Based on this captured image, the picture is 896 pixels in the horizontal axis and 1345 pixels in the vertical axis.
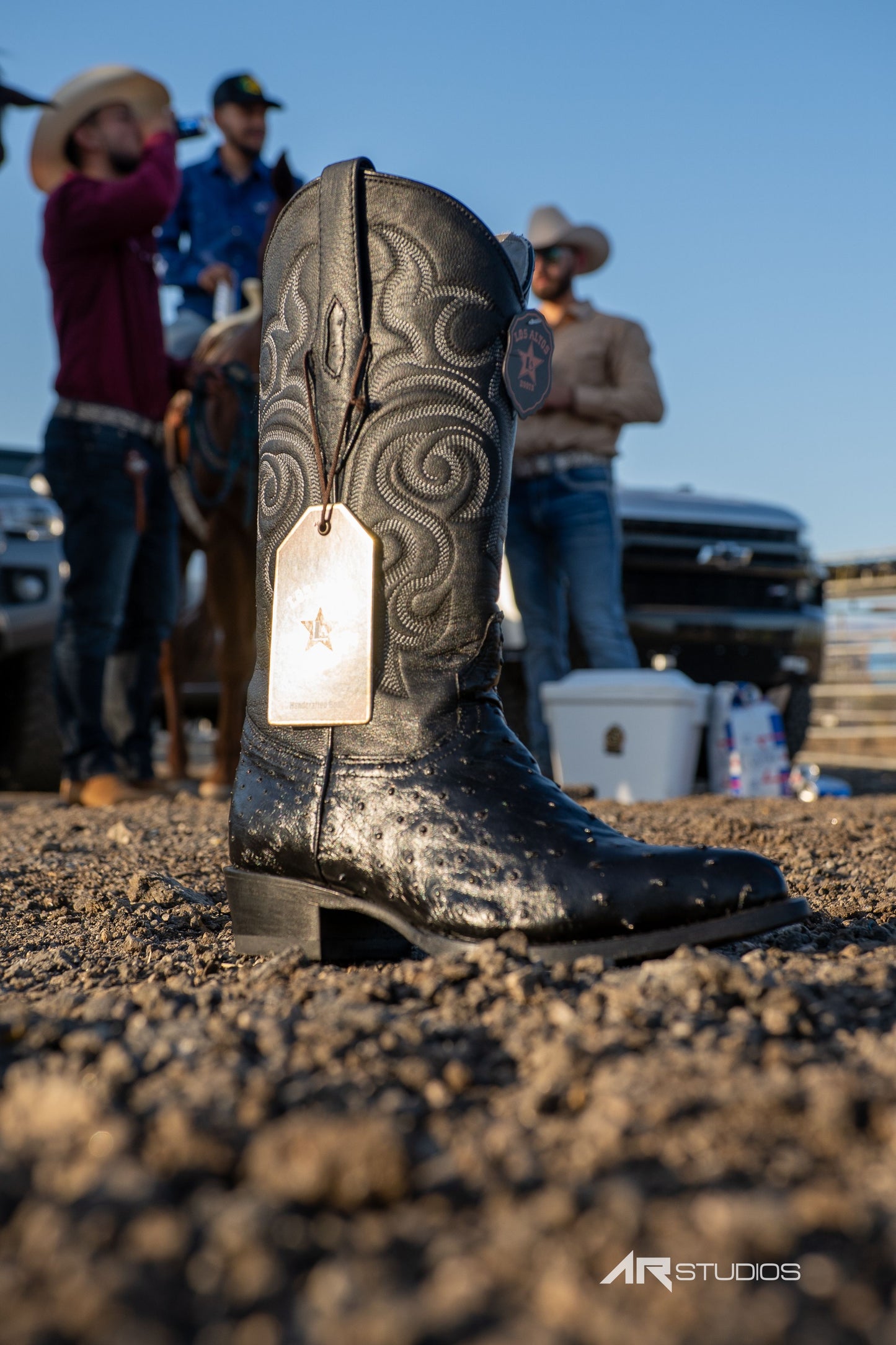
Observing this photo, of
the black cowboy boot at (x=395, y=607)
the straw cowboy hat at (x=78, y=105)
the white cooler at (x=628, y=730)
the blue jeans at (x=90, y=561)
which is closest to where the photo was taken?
the black cowboy boot at (x=395, y=607)

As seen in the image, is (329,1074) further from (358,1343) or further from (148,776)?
(148,776)

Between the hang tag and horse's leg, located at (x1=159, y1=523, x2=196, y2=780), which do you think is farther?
horse's leg, located at (x1=159, y1=523, x2=196, y2=780)

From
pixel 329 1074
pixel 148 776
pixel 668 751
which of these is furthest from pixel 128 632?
pixel 329 1074

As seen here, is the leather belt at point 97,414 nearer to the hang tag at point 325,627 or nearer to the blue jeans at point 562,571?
the blue jeans at point 562,571

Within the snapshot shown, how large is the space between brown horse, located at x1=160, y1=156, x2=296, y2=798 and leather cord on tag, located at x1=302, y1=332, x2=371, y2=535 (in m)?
2.52

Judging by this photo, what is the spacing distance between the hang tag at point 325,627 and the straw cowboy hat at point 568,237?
330 cm

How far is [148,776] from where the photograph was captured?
373 centimetres

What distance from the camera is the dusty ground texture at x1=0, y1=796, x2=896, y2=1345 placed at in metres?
0.50

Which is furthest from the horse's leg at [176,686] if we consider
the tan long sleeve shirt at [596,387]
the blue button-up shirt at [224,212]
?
the tan long sleeve shirt at [596,387]

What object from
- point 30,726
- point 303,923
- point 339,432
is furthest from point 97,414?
point 303,923

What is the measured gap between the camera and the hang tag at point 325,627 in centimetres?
130

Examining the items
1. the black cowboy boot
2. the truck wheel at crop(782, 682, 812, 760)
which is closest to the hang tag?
the black cowboy boot

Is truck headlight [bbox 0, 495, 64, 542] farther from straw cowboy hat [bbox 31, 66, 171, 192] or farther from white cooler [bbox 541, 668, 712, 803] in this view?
white cooler [bbox 541, 668, 712, 803]

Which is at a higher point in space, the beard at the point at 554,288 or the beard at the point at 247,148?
the beard at the point at 247,148
